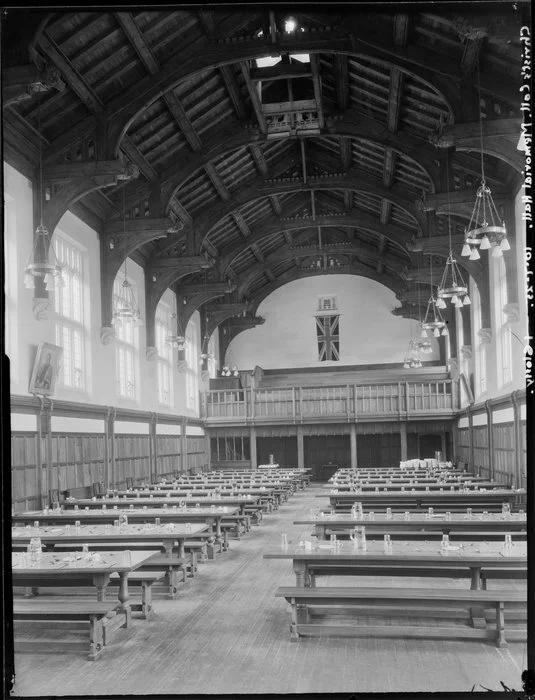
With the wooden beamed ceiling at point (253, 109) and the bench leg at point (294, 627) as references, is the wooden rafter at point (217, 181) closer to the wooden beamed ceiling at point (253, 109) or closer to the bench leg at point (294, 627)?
the wooden beamed ceiling at point (253, 109)

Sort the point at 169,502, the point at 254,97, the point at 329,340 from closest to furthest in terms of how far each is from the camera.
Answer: the point at 169,502, the point at 254,97, the point at 329,340

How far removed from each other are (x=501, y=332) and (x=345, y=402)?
31.3 ft

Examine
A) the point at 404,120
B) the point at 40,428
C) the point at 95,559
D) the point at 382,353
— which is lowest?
the point at 95,559

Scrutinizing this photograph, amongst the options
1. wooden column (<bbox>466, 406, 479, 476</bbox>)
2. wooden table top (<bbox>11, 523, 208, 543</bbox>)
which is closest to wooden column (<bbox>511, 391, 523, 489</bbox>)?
wooden column (<bbox>466, 406, 479, 476</bbox>)

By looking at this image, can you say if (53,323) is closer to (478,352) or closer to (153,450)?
(153,450)

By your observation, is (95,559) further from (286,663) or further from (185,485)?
(185,485)

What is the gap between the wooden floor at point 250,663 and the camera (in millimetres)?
5629

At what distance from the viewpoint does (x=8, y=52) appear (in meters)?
10.2

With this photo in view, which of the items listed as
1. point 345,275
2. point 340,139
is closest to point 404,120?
point 340,139

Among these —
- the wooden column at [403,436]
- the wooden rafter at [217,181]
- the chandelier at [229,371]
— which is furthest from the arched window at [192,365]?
the wooden column at [403,436]

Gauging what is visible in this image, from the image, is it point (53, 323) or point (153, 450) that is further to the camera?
point (153, 450)

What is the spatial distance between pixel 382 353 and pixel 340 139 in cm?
1398

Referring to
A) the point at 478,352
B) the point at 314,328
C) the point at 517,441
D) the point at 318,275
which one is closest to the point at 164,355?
the point at 314,328

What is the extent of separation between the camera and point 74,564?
6777 mm
